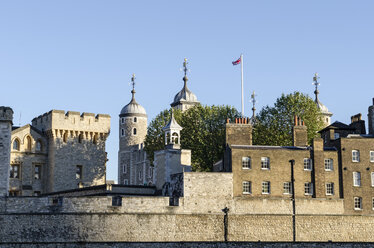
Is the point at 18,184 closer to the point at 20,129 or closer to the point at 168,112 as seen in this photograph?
the point at 20,129

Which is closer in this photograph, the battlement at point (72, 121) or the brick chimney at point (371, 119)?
the brick chimney at point (371, 119)

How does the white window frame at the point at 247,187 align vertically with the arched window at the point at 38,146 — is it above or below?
below

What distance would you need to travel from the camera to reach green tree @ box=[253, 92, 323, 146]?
65.5 metres

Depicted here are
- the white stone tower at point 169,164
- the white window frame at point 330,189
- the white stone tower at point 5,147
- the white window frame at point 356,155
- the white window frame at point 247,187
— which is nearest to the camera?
the white stone tower at point 5,147

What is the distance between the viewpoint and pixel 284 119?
66.9 metres

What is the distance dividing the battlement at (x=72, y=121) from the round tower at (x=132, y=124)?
31943 mm

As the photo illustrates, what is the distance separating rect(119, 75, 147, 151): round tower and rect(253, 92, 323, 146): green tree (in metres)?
36.7

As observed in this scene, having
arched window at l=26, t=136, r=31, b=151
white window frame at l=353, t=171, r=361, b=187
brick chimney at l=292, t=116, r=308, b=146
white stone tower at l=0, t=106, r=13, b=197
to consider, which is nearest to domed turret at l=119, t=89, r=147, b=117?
arched window at l=26, t=136, r=31, b=151

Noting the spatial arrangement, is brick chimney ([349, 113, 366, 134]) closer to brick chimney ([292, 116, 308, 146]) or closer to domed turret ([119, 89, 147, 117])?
brick chimney ([292, 116, 308, 146])

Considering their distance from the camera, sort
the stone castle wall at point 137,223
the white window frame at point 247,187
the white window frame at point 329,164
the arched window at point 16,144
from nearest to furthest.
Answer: the stone castle wall at point 137,223
the white window frame at point 247,187
the white window frame at point 329,164
the arched window at point 16,144

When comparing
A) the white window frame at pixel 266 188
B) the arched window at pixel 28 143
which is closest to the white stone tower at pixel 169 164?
the white window frame at pixel 266 188

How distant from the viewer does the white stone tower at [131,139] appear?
334 ft

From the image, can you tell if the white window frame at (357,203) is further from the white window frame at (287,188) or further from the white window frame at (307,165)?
the white window frame at (287,188)

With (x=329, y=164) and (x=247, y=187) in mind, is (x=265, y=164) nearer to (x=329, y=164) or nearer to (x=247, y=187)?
(x=247, y=187)
